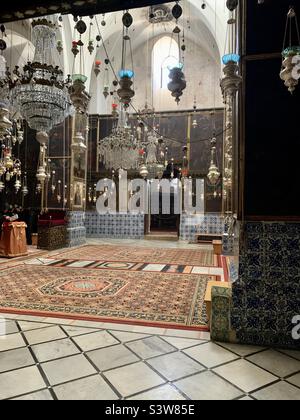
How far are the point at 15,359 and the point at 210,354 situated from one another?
1.81m

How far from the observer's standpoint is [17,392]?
7.13ft

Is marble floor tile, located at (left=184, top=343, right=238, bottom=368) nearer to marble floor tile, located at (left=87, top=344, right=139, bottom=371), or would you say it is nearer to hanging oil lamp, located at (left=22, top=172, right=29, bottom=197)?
marble floor tile, located at (left=87, top=344, right=139, bottom=371)

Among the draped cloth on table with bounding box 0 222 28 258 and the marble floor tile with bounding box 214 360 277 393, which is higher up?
the draped cloth on table with bounding box 0 222 28 258

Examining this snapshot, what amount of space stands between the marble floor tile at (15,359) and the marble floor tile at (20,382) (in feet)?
0.30

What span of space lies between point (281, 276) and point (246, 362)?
2.98 ft

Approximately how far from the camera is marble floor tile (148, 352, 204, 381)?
2448 mm

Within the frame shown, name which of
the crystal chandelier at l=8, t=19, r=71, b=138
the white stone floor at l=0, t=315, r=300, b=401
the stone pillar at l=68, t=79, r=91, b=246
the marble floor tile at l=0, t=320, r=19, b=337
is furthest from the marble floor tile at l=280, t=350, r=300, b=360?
the stone pillar at l=68, t=79, r=91, b=246

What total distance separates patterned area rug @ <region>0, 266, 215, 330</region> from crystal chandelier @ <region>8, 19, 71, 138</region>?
287 centimetres

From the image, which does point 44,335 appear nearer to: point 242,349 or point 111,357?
point 111,357

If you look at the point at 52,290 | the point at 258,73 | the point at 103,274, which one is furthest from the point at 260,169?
the point at 103,274

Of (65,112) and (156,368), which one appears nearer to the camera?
(156,368)

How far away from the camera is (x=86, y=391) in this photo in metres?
2.17

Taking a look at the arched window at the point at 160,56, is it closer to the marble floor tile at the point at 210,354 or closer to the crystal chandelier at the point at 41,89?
the crystal chandelier at the point at 41,89
